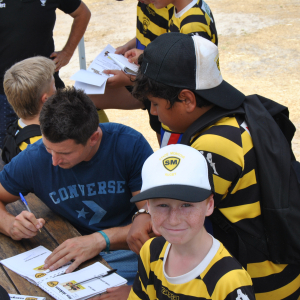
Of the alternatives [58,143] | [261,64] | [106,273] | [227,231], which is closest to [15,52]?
[58,143]

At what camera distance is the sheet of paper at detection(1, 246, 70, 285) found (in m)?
1.93

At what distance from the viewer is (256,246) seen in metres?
1.72

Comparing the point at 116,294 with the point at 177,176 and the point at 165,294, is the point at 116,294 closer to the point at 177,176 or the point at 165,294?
the point at 165,294

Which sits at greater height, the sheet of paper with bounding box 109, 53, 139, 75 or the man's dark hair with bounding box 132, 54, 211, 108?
the man's dark hair with bounding box 132, 54, 211, 108

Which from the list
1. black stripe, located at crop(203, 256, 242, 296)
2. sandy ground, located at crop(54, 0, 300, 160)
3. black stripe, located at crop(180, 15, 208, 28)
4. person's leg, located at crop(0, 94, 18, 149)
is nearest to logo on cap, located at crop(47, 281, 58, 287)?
black stripe, located at crop(203, 256, 242, 296)

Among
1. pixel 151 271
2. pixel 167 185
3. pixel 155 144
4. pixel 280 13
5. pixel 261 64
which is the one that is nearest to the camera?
pixel 167 185

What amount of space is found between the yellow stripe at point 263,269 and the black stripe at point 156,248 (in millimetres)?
433

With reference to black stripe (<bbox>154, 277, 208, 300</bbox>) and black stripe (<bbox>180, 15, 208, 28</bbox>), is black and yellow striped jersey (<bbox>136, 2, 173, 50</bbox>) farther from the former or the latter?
black stripe (<bbox>154, 277, 208, 300</bbox>)

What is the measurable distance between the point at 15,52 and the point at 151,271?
9.03 feet

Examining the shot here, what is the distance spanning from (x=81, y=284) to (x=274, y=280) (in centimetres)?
88

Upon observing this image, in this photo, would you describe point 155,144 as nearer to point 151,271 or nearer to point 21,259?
point 21,259

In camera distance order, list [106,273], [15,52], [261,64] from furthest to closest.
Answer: [261,64] < [15,52] < [106,273]

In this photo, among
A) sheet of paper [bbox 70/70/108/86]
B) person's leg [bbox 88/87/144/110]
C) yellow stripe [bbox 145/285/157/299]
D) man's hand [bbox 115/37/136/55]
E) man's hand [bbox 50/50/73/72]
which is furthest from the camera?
man's hand [bbox 50/50/73/72]

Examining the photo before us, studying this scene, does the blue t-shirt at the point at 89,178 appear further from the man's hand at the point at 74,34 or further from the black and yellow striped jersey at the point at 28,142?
the man's hand at the point at 74,34
